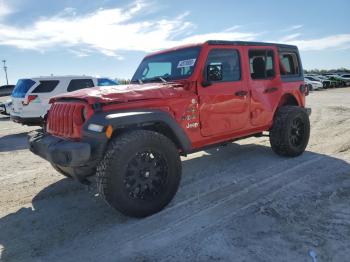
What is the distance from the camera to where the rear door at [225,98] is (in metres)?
4.76

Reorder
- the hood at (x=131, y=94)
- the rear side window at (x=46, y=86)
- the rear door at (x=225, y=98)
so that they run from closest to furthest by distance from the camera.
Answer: the hood at (x=131, y=94)
the rear door at (x=225, y=98)
the rear side window at (x=46, y=86)

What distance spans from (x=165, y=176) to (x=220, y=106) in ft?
4.73

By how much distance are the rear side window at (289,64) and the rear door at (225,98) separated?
1288 millimetres

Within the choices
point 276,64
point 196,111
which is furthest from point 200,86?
point 276,64

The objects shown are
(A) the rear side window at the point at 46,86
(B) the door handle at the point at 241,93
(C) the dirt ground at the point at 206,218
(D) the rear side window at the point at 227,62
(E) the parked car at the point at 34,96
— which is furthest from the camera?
(A) the rear side window at the point at 46,86

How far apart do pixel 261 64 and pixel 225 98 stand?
1.23 m

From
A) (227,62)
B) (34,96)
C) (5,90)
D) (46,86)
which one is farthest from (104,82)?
(5,90)

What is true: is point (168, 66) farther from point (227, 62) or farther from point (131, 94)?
point (131, 94)

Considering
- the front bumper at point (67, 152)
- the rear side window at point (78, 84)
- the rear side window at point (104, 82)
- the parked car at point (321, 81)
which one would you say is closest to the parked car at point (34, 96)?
the rear side window at point (78, 84)

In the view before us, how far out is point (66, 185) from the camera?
5.16 m

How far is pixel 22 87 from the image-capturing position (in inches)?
434

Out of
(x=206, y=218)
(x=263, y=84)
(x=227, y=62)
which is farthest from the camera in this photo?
(x=263, y=84)

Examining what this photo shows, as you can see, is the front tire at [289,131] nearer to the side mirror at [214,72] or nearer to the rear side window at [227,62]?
the rear side window at [227,62]

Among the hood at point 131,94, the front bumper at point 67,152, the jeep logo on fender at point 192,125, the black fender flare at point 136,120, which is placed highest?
the hood at point 131,94
